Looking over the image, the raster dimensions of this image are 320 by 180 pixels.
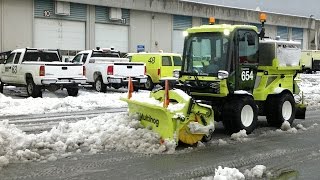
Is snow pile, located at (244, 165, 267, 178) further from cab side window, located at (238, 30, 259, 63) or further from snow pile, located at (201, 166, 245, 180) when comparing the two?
cab side window, located at (238, 30, 259, 63)

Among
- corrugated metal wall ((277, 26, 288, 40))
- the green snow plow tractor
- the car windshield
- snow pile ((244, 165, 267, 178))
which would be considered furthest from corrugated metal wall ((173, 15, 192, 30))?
snow pile ((244, 165, 267, 178))

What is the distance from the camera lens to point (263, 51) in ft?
37.2

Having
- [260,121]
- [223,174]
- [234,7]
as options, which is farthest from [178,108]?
[234,7]

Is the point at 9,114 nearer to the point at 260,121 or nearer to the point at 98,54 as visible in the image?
the point at 260,121

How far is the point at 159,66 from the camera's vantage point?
23.4 m

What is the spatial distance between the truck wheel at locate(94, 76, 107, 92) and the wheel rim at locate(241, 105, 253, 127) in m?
12.0

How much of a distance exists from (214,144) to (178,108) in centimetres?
117

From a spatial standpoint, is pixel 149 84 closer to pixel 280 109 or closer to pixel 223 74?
A: pixel 280 109

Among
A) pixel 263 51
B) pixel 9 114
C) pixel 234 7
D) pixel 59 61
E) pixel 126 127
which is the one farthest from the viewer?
pixel 234 7

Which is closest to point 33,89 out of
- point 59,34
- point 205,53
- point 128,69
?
point 128,69

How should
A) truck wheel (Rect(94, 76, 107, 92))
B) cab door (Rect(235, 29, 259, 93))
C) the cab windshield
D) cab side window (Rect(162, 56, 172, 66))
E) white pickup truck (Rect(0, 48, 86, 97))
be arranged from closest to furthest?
the cab windshield → cab door (Rect(235, 29, 259, 93)) → white pickup truck (Rect(0, 48, 86, 97)) → truck wheel (Rect(94, 76, 107, 92)) → cab side window (Rect(162, 56, 172, 66))

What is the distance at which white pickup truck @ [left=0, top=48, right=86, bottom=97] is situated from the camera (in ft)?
60.1

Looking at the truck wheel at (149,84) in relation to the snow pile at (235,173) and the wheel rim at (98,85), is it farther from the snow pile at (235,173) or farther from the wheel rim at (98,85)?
the snow pile at (235,173)

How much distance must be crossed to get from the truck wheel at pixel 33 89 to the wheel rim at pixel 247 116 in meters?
10.4
